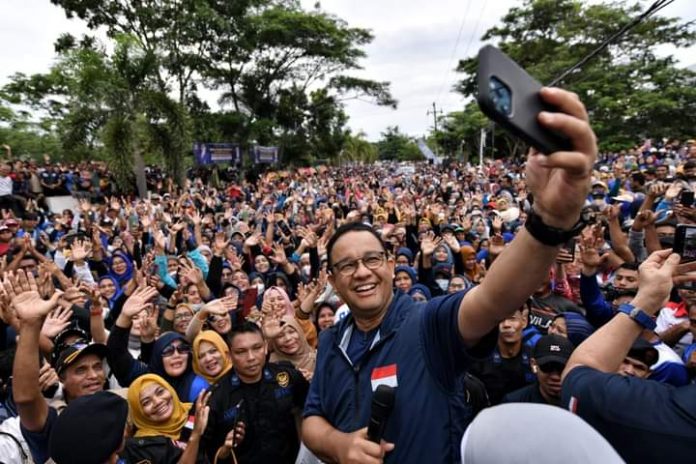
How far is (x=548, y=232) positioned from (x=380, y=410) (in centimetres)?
63

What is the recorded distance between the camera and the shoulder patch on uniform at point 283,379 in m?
2.61


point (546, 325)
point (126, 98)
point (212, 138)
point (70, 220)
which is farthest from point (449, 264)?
point (212, 138)

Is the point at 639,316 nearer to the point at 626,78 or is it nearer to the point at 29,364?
the point at 29,364

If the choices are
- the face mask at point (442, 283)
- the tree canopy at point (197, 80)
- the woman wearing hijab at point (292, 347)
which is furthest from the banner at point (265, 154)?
the woman wearing hijab at point (292, 347)

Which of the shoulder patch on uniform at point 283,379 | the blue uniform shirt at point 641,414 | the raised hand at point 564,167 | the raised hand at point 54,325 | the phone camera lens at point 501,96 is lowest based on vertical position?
the shoulder patch on uniform at point 283,379

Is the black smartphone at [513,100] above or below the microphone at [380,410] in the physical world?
above

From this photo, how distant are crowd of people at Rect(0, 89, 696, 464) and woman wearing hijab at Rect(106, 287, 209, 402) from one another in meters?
0.01

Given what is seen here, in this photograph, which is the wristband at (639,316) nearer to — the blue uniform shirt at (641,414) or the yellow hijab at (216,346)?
the blue uniform shirt at (641,414)

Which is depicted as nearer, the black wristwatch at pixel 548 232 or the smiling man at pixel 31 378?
the black wristwatch at pixel 548 232

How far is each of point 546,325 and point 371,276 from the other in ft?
8.37

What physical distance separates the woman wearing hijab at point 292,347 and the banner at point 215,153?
20.1 m

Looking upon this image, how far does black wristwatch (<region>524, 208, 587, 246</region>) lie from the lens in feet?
3.07

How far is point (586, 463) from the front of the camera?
0.78 m

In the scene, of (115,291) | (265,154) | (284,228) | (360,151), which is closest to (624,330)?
(115,291)
